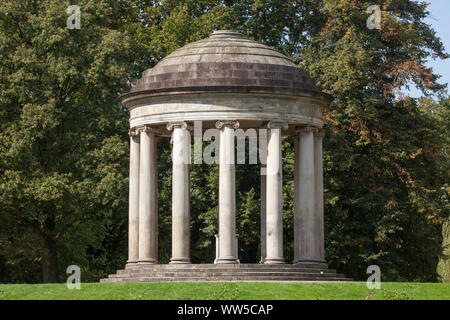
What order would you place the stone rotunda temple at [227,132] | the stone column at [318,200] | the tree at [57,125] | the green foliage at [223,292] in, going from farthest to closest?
Result: the tree at [57,125]
the stone column at [318,200]
the stone rotunda temple at [227,132]
the green foliage at [223,292]

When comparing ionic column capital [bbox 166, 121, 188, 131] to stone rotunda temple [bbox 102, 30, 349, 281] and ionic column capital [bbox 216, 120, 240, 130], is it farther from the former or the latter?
ionic column capital [bbox 216, 120, 240, 130]

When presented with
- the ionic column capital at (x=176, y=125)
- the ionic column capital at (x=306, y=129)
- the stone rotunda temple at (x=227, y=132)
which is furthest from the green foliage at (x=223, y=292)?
the ionic column capital at (x=306, y=129)

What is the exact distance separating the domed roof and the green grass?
499 inches

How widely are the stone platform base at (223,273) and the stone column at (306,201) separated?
80.3 inches

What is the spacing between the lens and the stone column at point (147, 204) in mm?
55469

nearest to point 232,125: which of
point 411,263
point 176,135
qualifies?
point 176,135

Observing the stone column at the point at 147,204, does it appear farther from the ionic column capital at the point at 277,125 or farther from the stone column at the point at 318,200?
the stone column at the point at 318,200

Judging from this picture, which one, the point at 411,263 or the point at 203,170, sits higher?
the point at 203,170

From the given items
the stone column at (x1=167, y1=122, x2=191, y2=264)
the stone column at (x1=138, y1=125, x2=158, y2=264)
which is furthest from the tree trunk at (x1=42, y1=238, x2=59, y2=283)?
the stone column at (x1=167, y1=122, x2=191, y2=264)

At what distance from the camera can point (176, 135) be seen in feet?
177

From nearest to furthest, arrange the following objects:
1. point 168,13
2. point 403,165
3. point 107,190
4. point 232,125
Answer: point 232,125 → point 107,190 → point 403,165 → point 168,13
